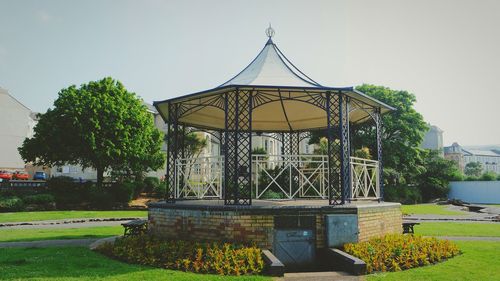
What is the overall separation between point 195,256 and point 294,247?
2.53 metres

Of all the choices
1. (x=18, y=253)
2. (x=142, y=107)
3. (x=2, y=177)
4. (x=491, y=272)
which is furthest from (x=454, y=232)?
(x=2, y=177)

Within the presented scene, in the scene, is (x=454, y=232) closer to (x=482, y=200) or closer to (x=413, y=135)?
(x=413, y=135)

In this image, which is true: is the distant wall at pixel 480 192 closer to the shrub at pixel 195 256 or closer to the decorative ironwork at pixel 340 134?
the decorative ironwork at pixel 340 134

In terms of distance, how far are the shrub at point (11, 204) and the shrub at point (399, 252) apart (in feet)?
83.7

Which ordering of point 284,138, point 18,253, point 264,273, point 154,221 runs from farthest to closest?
1. point 284,138
2. point 154,221
3. point 18,253
4. point 264,273

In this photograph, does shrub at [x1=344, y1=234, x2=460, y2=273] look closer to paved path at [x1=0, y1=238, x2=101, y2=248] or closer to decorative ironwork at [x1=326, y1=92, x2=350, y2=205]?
decorative ironwork at [x1=326, y1=92, x2=350, y2=205]

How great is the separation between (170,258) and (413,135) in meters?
35.1

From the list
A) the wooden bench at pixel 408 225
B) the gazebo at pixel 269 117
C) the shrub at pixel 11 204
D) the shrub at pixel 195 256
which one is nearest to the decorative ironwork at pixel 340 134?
the gazebo at pixel 269 117

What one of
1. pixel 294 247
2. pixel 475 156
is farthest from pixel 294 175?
pixel 475 156

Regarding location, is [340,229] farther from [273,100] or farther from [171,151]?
[171,151]

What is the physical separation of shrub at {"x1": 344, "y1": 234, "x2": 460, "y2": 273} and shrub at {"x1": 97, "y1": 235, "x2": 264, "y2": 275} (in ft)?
8.09

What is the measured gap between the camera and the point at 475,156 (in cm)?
11019

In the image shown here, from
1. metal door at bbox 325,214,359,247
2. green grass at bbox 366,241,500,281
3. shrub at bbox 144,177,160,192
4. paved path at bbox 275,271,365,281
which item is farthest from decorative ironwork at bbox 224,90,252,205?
shrub at bbox 144,177,160,192

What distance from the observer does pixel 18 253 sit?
33.0 ft
